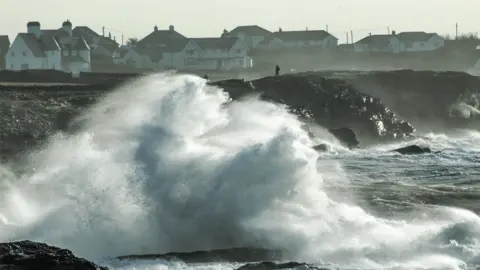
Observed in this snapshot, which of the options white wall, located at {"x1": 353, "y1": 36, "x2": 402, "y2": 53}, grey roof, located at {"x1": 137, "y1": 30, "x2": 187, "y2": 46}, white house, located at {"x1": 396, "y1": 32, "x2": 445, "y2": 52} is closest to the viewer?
grey roof, located at {"x1": 137, "y1": 30, "x2": 187, "y2": 46}

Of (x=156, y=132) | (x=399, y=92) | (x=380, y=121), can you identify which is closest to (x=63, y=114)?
(x=156, y=132)

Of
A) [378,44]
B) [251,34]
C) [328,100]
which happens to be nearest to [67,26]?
[251,34]

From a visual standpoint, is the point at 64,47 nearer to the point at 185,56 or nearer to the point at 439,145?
the point at 185,56

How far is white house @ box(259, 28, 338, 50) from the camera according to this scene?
366 feet

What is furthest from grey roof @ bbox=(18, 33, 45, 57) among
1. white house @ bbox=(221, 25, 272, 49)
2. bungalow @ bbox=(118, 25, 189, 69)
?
white house @ bbox=(221, 25, 272, 49)

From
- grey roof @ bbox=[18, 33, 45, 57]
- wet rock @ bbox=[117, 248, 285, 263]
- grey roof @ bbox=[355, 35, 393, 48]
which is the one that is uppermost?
grey roof @ bbox=[355, 35, 393, 48]

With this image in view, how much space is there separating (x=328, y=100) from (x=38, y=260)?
35337 mm

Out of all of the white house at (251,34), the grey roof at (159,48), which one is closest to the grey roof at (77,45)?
the grey roof at (159,48)

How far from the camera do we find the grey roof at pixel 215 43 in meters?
92.4

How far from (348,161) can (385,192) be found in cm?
960

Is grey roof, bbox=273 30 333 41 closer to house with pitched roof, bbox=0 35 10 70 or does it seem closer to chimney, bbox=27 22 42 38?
house with pitched roof, bbox=0 35 10 70

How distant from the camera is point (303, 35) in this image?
111812 millimetres

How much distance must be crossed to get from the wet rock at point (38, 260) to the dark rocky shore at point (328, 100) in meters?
15.5

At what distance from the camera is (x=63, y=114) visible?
1412 inches
